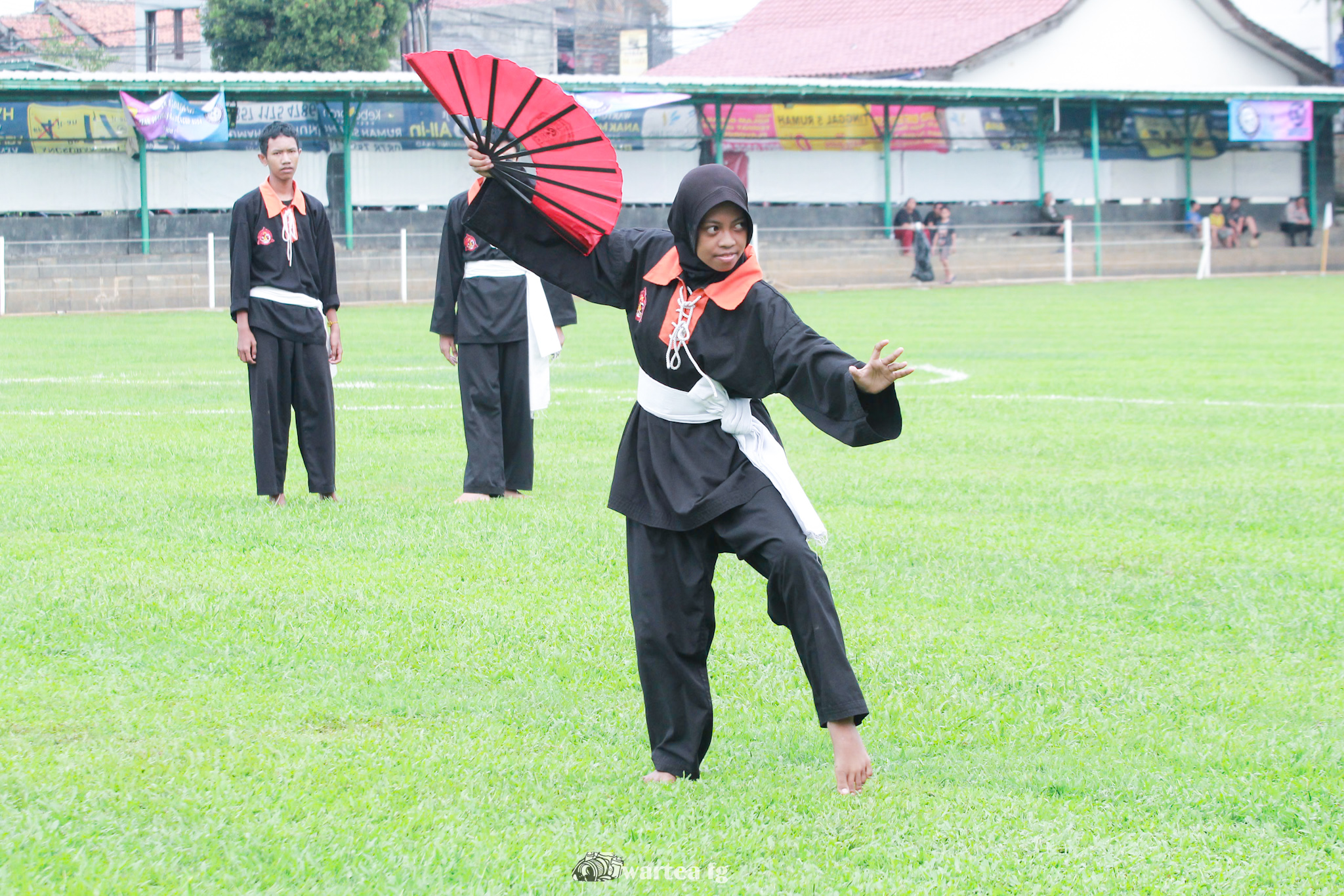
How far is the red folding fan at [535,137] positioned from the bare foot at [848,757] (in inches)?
57.4

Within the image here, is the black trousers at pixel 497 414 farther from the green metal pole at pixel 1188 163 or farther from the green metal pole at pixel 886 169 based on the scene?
the green metal pole at pixel 1188 163

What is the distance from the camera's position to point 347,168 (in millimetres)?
30781

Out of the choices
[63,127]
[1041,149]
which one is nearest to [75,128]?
[63,127]

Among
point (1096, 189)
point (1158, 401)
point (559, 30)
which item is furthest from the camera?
point (559, 30)

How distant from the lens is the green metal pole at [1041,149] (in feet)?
120

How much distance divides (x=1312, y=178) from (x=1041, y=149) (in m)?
8.47

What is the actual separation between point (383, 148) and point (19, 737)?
96.2 feet

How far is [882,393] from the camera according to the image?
134 inches

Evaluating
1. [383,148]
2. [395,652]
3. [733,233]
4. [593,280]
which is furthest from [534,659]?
[383,148]

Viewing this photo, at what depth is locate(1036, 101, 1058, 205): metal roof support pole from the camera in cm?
3672

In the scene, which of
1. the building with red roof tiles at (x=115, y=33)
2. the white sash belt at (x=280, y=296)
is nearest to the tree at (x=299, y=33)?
the building with red roof tiles at (x=115, y=33)

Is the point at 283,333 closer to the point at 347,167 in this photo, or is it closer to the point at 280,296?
the point at 280,296

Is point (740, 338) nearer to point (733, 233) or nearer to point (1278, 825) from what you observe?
point (733, 233)

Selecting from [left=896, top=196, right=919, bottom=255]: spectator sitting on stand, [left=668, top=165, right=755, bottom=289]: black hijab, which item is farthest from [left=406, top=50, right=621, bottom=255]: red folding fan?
[left=896, top=196, right=919, bottom=255]: spectator sitting on stand
